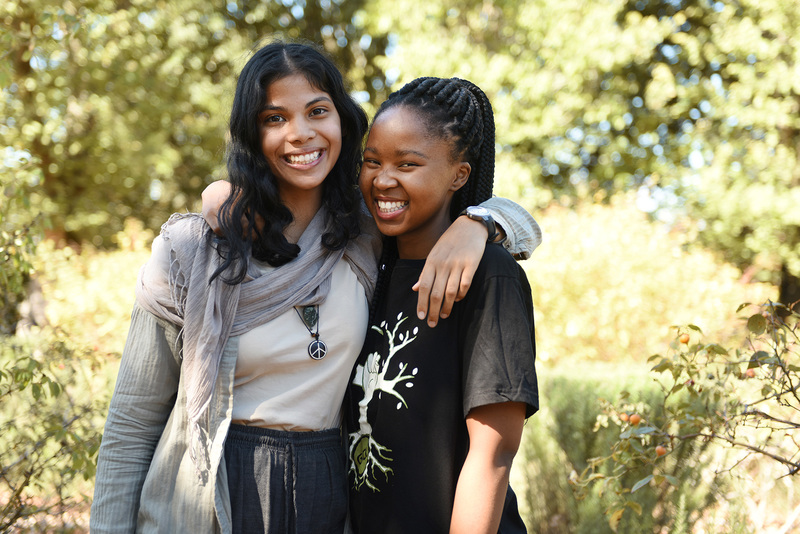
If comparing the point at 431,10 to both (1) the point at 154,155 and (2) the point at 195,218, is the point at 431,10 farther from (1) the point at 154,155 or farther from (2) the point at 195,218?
(2) the point at 195,218

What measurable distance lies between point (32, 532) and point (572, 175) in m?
10.7

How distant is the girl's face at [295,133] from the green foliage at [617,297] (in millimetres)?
4562

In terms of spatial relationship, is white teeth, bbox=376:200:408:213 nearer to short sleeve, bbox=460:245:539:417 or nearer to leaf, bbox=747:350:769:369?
short sleeve, bbox=460:245:539:417

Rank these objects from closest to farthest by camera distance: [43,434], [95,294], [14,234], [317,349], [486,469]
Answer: [486,469] < [317,349] < [14,234] < [43,434] < [95,294]

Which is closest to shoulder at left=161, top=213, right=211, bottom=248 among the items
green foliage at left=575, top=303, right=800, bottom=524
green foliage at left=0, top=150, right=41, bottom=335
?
green foliage at left=0, top=150, right=41, bottom=335

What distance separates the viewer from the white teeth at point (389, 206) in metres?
1.67

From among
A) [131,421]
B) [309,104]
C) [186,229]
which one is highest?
[309,104]

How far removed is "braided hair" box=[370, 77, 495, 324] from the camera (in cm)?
167

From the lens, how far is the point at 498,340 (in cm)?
145

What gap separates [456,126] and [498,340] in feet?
1.78

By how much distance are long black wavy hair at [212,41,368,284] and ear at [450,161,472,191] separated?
28 cm

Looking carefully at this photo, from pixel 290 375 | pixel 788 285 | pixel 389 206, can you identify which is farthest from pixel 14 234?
pixel 788 285

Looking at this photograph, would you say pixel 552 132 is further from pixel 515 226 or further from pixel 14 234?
pixel 515 226

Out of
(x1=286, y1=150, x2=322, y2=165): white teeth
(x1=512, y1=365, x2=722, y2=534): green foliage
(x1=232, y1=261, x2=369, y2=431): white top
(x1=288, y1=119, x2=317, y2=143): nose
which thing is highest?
(x1=288, y1=119, x2=317, y2=143): nose
